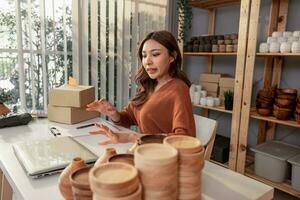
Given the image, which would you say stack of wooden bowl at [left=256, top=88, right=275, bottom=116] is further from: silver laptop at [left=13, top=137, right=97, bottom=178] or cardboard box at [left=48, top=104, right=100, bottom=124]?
silver laptop at [left=13, top=137, right=97, bottom=178]

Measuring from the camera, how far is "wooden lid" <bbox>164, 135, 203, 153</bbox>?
0.59 metres

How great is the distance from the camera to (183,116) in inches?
48.0

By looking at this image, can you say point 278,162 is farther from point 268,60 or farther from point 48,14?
point 48,14

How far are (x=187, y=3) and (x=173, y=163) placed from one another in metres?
2.48

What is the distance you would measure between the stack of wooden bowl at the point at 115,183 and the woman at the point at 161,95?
0.67 metres

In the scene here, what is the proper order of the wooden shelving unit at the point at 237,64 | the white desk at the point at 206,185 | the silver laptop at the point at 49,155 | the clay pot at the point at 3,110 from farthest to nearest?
1. the wooden shelving unit at the point at 237,64
2. the clay pot at the point at 3,110
3. the silver laptop at the point at 49,155
4. the white desk at the point at 206,185

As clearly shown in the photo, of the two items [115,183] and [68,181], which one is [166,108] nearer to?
[68,181]

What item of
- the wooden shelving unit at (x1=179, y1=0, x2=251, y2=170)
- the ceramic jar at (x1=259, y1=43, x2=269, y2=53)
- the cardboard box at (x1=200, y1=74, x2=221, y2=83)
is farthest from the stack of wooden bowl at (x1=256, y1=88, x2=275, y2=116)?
the cardboard box at (x1=200, y1=74, x2=221, y2=83)

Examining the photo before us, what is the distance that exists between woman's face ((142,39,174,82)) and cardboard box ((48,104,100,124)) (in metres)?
0.62

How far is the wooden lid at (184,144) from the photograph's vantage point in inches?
23.4

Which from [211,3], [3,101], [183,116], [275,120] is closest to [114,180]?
[183,116]

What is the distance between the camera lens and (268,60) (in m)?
2.36

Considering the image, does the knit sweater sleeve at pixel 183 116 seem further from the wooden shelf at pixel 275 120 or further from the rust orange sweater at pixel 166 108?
the wooden shelf at pixel 275 120

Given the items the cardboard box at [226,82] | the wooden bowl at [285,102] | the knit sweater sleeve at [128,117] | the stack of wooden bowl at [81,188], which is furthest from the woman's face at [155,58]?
the cardboard box at [226,82]
